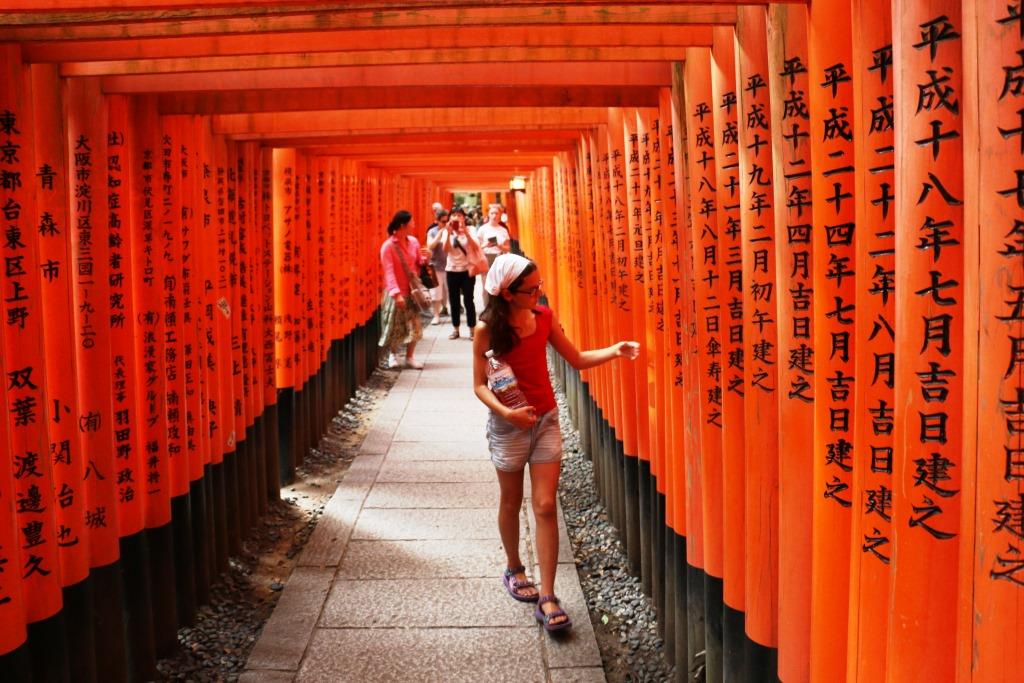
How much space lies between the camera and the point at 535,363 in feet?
15.8

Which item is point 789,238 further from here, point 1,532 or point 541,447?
point 1,532

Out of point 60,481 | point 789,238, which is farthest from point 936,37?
point 60,481

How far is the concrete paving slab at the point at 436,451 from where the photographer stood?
8562 millimetres

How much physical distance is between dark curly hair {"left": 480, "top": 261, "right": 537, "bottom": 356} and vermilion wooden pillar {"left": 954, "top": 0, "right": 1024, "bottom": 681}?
2.86 meters

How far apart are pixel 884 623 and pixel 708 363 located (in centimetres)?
170

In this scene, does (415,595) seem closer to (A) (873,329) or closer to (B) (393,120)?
(B) (393,120)

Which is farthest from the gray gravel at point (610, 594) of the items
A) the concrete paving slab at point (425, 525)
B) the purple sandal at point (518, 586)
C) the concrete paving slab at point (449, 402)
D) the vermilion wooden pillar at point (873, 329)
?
the vermilion wooden pillar at point (873, 329)

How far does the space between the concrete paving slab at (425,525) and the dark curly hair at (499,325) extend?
2242 millimetres

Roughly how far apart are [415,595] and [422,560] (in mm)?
549

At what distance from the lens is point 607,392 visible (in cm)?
685

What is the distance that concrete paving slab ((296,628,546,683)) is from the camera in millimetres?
4629

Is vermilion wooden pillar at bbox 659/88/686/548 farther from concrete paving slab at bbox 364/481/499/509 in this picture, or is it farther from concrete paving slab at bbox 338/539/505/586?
concrete paving slab at bbox 364/481/499/509

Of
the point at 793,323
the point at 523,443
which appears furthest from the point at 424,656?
the point at 793,323

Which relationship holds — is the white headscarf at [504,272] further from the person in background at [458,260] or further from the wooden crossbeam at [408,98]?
the person in background at [458,260]
